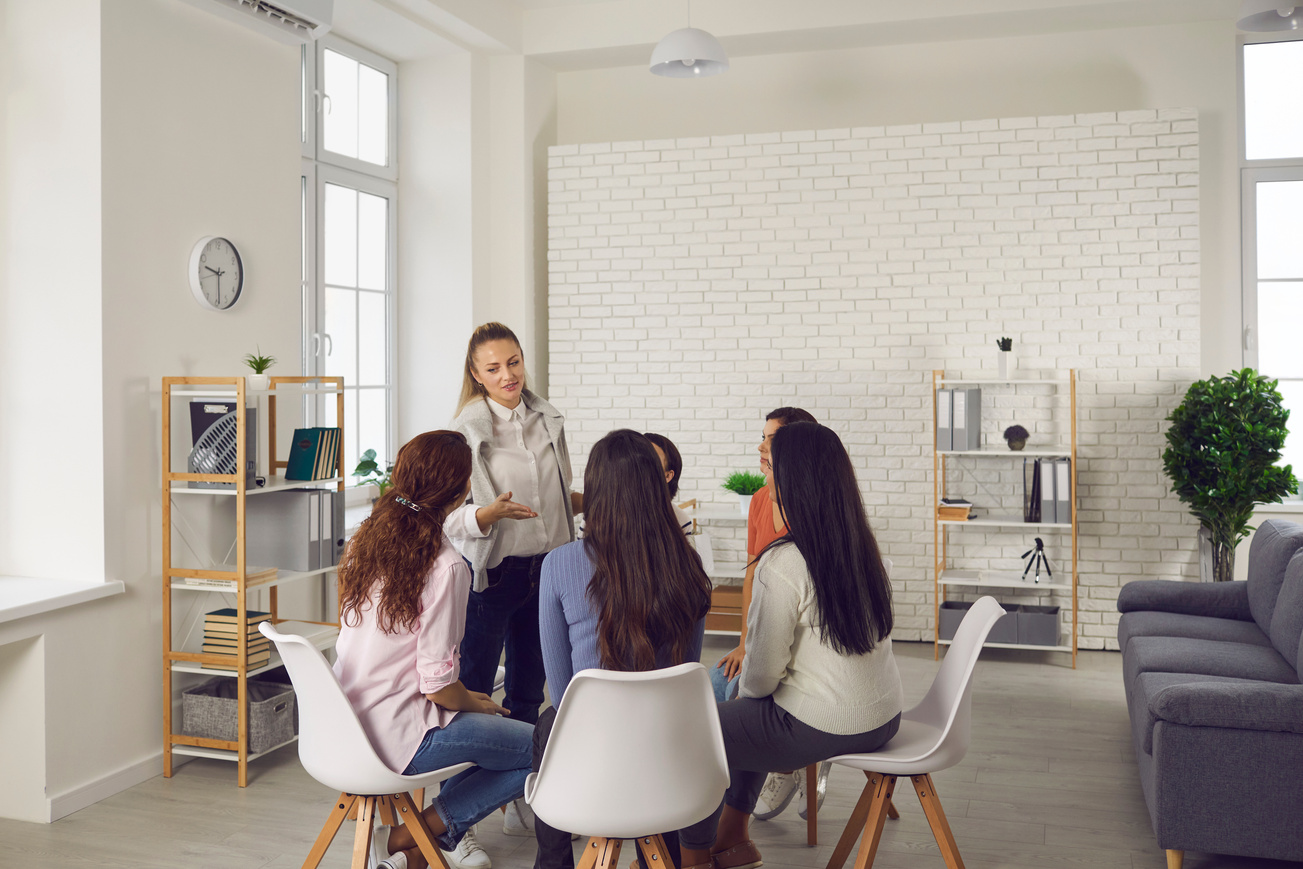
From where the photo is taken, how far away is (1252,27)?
4.36m

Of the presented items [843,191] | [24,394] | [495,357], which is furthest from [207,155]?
[843,191]

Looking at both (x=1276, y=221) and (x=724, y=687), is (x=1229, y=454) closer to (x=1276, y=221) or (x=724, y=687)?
(x=1276, y=221)

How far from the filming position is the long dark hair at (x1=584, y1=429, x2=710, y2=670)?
7.42 ft

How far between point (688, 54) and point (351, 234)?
7.58 ft

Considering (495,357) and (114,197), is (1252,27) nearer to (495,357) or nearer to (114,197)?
(495,357)

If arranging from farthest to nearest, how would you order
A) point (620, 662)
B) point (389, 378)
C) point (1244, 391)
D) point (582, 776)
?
point (389, 378), point (1244, 391), point (620, 662), point (582, 776)

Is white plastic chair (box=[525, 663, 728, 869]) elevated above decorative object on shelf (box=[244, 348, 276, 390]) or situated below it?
below

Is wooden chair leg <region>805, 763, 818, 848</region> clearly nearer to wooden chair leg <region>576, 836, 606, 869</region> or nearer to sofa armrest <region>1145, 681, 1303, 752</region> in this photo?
sofa armrest <region>1145, 681, 1303, 752</region>

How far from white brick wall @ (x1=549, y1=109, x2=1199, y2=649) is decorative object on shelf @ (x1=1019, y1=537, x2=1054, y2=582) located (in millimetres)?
78

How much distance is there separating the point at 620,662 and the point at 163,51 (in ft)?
9.90

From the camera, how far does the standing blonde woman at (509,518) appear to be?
10.2ft

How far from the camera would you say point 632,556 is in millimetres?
2260

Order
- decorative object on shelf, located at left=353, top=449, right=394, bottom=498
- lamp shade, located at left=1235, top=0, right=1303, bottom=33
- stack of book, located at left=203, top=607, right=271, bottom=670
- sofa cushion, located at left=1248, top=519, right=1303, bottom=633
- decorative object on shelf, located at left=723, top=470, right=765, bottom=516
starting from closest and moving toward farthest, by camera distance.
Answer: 1. stack of book, located at left=203, top=607, right=271, bottom=670
2. sofa cushion, located at left=1248, top=519, right=1303, bottom=633
3. lamp shade, located at left=1235, top=0, right=1303, bottom=33
4. decorative object on shelf, located at left=353, top=449, right=394, bottom=498
5. decorative object on shelf, located at left=723, top=470, right=765, bottom=516

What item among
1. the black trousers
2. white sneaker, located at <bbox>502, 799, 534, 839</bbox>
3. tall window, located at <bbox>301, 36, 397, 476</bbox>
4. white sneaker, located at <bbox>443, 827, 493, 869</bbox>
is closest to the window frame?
tall window, located at <bbox>301, 36, 397, 476</bbox>
